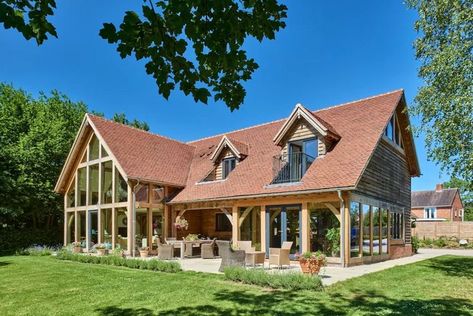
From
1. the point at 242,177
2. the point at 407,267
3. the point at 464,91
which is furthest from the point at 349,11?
the point at 407,267

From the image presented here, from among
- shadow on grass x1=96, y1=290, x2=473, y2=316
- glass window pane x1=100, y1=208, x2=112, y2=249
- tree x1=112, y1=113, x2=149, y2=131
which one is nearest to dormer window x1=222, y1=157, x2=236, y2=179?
glass window pane x1=100, y1=208, x2=112, y2=249

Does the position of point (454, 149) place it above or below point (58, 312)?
above

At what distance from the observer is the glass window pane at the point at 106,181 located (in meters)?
20.9

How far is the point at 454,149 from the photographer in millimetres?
13633

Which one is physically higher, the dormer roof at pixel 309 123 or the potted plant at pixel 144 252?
the dormer roof at pixel 309 123

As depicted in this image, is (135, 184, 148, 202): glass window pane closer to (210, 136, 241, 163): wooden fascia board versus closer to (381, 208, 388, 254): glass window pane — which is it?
(210, 136, 241, 163): wooden fascia board

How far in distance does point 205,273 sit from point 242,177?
24.5 feet

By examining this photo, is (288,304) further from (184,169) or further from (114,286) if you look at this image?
(184,169)

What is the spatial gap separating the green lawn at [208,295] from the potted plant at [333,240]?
282cm

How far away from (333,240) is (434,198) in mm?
43753

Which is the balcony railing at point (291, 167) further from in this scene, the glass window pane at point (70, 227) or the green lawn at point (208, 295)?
the glass window pane at point (70, 227)

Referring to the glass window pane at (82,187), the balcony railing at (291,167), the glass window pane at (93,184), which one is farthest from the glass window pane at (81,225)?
the balcony railing at (291,167)

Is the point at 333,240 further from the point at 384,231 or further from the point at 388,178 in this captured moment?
the point at 388,178

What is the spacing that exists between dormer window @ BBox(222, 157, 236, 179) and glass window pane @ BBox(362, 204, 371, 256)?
289 inches
